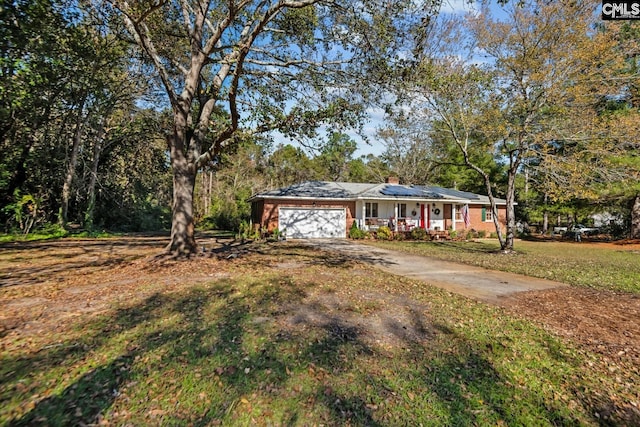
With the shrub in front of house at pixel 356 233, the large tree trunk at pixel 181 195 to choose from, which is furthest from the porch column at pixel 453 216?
the large tree trunk at pixel 181 195

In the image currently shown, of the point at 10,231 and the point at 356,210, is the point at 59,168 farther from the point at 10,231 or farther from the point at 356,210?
the point at 356,210

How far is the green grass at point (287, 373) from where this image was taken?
2768mm

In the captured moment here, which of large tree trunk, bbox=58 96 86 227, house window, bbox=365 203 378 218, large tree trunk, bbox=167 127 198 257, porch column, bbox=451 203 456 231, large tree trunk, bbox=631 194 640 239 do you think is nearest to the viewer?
large tree trunk, bbox=167 127 198 257

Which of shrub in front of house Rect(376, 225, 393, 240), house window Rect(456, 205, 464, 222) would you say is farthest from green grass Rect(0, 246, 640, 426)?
house window Rect(456, 205, 464, 222)

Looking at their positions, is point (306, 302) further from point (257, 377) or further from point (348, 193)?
point (348, 193)

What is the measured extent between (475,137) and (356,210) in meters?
9.06

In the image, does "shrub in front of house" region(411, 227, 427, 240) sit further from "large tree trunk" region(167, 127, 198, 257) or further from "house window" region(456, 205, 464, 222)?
"large tree trunk" region(167, 127, 198, 257)

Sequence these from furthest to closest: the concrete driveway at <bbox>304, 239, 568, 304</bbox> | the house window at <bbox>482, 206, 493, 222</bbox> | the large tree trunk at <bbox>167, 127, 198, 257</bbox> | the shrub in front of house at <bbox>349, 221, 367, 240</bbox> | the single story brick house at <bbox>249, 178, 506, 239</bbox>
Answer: the house window at <bbox>482, 206, 493, 222</bbox>, the shrub in front of house at <bbox>349, 221, 367, 240</bbox>, the single story brick house at <bbox>249, 178, 506, 239</bbox>, the large tree trunk at <bbox>167, 127, 198, 257</bbox>, the concrete driveway at <bbox>304, 239, 568, 304</bbox>

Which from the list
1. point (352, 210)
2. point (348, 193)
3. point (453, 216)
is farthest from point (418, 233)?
point (348, 193)

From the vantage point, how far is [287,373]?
3367 mm

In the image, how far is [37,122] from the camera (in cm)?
1519

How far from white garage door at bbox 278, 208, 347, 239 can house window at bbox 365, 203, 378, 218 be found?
1.77 meters

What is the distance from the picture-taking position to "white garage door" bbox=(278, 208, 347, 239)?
20062mm

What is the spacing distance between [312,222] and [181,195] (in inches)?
457
